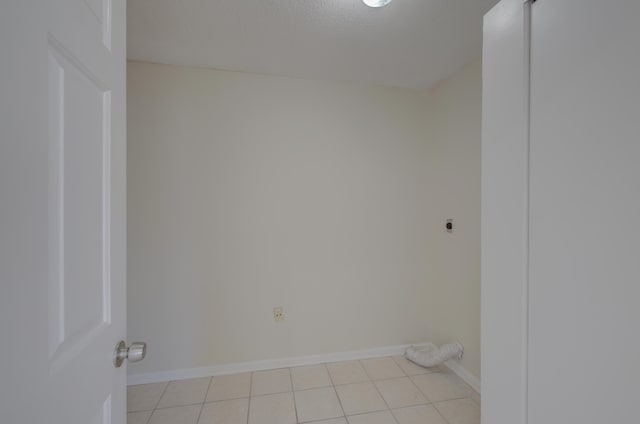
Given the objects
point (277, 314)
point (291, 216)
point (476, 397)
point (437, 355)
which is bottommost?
point (476, 397)

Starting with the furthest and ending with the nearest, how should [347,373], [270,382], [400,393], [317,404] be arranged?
[347,373] → [270,382] → [400,393] → [317,404]

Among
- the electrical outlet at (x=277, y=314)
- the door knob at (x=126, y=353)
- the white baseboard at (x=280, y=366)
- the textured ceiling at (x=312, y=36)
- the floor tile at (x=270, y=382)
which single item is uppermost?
the textured ceiling at (x=312, y=36)

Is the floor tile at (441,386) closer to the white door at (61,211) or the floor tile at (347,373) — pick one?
the floor tile at (347,373)

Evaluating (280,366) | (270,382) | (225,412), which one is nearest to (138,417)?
(225,412)

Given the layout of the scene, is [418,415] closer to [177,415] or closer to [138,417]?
[177,415]

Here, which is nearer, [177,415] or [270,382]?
[177,415]

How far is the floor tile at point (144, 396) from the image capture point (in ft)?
5.82

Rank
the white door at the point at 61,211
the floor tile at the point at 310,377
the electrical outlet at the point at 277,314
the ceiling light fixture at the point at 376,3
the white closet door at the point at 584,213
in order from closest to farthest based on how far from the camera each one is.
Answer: the white door at the point at 61,211, the white closet door at the point at 584,213, the ceiling light fixture at the point at 376,3, the floor tile at the point at 310,377, the electrical outlet at the point at 277,314

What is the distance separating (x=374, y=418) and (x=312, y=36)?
8.34 feet

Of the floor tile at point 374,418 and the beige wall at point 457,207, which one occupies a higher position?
the beige wall at point 457,207

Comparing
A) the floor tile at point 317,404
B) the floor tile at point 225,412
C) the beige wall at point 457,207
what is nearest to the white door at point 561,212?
the floor tile at point 317,404

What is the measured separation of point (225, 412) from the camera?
1.73 meters

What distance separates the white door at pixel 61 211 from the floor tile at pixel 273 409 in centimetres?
125

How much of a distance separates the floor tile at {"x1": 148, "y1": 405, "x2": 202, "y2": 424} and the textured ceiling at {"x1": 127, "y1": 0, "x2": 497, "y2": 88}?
2.52 metres
